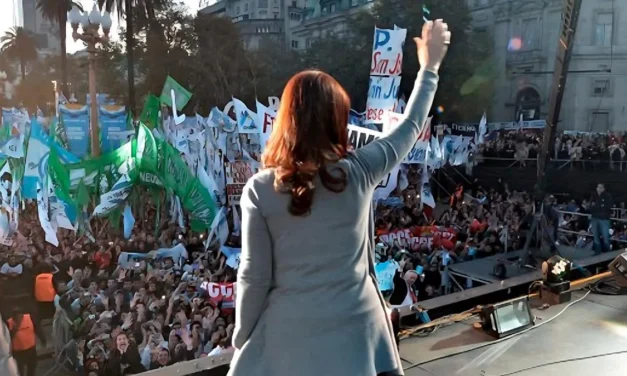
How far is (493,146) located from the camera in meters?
8.44

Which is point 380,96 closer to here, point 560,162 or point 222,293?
point 222,293

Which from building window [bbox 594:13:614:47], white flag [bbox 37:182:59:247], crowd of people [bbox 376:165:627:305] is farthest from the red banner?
building window [bbox 594:13:614:47]

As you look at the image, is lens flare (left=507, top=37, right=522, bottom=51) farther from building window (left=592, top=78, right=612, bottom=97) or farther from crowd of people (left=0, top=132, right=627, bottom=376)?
crowd of people (left=0, top=132, right=627, bottom=376)

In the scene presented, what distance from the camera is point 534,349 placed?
176cm

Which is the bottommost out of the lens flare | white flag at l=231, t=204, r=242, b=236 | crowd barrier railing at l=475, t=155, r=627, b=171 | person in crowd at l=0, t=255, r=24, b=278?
person in crowd at l=0, t=255, r=24, b=278

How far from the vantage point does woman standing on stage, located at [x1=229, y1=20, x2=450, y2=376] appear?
2.48 feet

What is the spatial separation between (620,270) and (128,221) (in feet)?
14.1

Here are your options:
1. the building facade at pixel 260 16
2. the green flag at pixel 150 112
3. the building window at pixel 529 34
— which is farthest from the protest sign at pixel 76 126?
the building window at pixel 529 34

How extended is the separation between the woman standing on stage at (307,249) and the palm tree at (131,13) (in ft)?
16.1

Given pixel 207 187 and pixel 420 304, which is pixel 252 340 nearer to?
pixel 420 304

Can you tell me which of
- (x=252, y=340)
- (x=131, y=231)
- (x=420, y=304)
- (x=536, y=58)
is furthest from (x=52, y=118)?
(x=536, y=58)

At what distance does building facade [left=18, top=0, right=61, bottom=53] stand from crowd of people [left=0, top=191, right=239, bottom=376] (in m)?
1.40

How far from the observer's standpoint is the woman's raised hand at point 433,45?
976 millimetres

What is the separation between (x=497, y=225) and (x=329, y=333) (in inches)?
306
